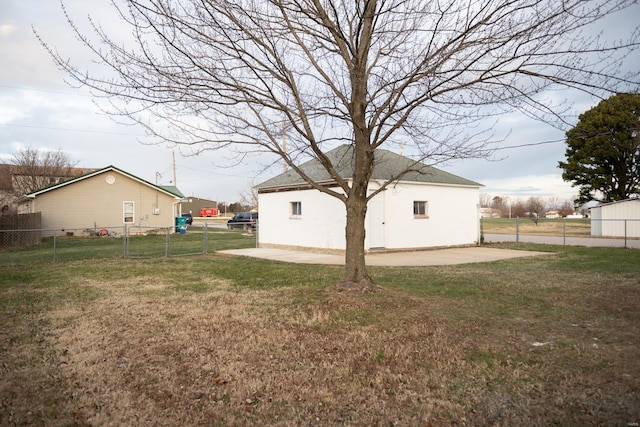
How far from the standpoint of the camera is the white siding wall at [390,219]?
56.3 feet

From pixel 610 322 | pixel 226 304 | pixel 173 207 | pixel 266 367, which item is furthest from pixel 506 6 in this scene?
pixel 173 207

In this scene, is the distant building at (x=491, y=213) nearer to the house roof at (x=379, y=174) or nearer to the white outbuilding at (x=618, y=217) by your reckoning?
the white outbuilding at (x=618, y=217)

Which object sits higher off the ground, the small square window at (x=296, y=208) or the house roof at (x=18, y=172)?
the house roof at (x=18, y=172)

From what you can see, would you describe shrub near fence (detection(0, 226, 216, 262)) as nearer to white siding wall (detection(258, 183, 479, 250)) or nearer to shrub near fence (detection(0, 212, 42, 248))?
shrub near fence (detection(0, 212, 42, 248))

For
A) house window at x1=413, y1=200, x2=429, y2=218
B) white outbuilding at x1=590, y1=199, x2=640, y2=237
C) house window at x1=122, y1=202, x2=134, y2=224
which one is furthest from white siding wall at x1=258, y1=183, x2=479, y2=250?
house window at x1=122, y1=202, x2=134, y2=224

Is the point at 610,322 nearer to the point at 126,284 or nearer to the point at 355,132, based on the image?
the point at 355,132

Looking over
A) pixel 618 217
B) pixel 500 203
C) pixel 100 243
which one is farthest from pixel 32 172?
pixel 500 203

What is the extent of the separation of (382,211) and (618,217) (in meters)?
18.3

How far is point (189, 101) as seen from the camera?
22.4 feet

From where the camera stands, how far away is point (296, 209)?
1922 centimetres

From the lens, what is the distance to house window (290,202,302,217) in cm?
1891

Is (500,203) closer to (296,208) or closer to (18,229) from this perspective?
(296,208)

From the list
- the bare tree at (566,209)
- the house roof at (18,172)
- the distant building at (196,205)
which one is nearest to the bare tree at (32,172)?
the house roof at (18,172)

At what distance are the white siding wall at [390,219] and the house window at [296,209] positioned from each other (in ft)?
0.63
